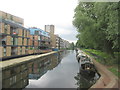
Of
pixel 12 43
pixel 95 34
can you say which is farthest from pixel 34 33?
pixel 95 34

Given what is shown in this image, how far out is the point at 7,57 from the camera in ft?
74.4

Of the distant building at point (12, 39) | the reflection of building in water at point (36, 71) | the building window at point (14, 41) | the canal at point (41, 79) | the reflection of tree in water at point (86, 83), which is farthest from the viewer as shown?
the building window at point (14, 41)

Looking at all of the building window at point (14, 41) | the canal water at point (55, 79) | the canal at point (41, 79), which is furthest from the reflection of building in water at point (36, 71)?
the building window at point (14, 41)

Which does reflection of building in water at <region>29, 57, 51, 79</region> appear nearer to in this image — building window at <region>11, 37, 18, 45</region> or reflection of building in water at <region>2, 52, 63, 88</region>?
reflection of building in water at <region>2, 52, 63, 88</region>

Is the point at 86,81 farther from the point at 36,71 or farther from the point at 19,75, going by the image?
the point at 19,75

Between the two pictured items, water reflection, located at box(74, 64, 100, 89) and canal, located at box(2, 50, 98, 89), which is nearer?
water reflection, located at box(74, 64, 100, 89)

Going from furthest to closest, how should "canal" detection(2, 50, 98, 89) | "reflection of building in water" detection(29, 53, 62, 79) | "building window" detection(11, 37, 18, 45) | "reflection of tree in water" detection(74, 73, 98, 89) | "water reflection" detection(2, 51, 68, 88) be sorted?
"building window" detection(11, 37, 18, 45) < "reflection of building in water" detection(29, 53, 62, 79) < "water reflection" detection(2, 51, 68, 88) < "canal" detection(2, 50, 98, 89) < "reflection of tree in water" detection(74, 73, 98, 89)

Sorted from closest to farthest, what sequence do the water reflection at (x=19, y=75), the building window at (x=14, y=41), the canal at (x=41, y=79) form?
the canal at (x=41, y=79) < the water reflection at (x=19, y=75) < the building window at (x=14, y=41)

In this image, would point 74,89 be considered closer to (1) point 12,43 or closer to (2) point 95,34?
(2) point 95,34

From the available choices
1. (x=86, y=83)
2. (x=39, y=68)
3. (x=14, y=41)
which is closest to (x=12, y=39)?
(x=14, y=41)

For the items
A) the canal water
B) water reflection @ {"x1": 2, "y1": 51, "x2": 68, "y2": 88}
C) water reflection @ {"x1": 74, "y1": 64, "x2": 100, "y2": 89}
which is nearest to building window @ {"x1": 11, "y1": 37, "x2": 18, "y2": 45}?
water reflection @ {"x1": 2, "y1": 51, "x2": 68, "y2": 88}

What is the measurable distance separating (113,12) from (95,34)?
6.69 metres

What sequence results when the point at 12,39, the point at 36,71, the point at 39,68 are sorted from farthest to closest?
the point at 12,39
the point at 39,68
the point at 36,71

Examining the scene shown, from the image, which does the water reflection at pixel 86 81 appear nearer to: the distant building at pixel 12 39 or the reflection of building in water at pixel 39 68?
the reflection of building in water at pixel 39 68
